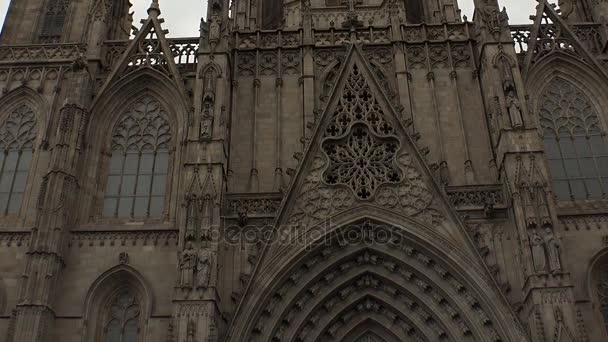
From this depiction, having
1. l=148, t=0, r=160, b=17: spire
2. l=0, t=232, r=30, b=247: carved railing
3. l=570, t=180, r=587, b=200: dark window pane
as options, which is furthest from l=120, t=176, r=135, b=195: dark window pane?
l=570, t=180, r=587, b=200: dark window pane

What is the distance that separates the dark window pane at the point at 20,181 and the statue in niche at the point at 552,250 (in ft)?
53.8

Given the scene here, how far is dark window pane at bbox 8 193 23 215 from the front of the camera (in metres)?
21.2

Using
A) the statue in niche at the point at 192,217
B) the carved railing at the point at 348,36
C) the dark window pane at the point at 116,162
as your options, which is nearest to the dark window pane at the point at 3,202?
the dark window pane at the point at 116,162

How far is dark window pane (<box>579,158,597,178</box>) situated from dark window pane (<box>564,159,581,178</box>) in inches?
6.2

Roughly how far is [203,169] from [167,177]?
2958mm

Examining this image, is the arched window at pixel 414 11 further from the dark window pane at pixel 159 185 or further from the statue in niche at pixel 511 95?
the dark window pane at pixel 159 185

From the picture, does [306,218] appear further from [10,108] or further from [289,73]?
[10,108]

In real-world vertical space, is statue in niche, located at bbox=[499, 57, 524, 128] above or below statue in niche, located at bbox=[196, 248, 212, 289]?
above

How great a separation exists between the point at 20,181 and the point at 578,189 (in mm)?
18375

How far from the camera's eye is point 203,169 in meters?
19.3

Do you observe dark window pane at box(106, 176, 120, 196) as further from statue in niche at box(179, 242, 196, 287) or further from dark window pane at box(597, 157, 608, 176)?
dark window pane at box(597, 157, 608, 176)

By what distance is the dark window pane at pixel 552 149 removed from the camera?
72.0 ft

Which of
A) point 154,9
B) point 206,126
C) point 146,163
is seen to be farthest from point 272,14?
point 206,126

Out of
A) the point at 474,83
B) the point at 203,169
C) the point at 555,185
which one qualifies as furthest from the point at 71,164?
the point at 555,185
